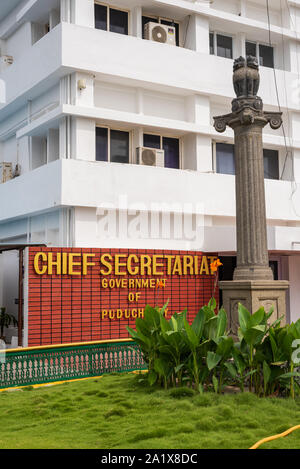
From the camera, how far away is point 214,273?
14359mm

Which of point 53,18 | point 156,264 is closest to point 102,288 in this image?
point 156,264

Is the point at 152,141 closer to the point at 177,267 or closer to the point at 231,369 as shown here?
the point at 177,267

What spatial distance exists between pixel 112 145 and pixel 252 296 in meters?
7.49

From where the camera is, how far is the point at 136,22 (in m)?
15.1

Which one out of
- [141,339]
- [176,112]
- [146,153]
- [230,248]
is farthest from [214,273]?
[141,339]

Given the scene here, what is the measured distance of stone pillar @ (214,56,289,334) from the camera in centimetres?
874

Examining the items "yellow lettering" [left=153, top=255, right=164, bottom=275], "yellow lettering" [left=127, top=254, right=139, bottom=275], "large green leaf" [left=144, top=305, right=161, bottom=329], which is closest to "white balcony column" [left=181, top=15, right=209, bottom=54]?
"yellow lettering" [left=153, top=255, right=164, bottom=275]

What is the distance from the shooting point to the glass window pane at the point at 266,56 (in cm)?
1781

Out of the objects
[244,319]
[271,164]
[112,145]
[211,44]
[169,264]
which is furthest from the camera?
[271,164]

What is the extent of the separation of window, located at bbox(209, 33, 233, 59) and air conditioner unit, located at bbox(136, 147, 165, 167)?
4.19m

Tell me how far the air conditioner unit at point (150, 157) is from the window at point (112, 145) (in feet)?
1.77

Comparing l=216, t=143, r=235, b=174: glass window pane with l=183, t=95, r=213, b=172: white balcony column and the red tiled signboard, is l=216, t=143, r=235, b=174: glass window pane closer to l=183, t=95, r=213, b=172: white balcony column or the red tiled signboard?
l=183, t=95, r=213, b=172: white balcony column

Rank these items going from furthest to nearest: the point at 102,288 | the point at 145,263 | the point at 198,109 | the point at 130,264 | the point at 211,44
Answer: the point at 211,44
the point at 198,109
the point at 145,263
the point at 130,264
the point at 102,288
